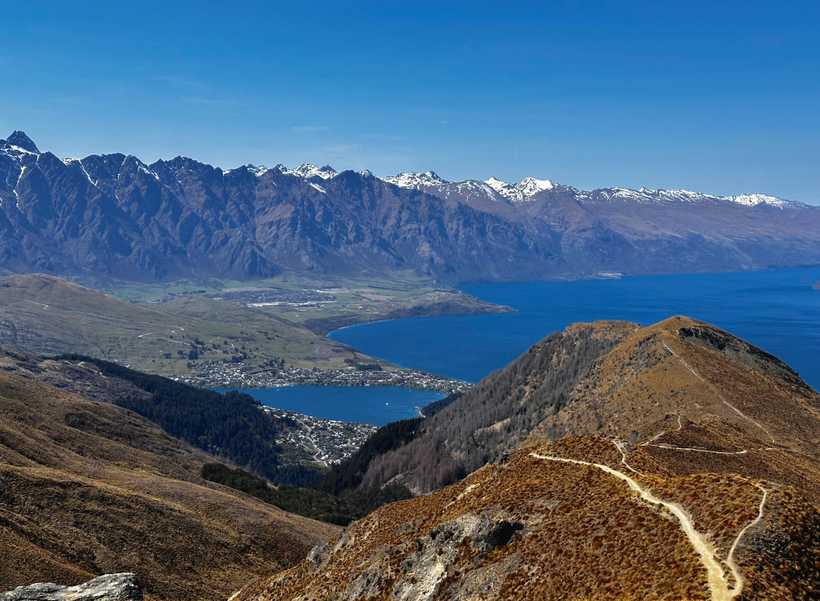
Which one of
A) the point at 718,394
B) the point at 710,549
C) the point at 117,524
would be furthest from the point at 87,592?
the point at 718,394

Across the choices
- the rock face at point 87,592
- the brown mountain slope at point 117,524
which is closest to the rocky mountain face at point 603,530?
the rock face at point 87,592

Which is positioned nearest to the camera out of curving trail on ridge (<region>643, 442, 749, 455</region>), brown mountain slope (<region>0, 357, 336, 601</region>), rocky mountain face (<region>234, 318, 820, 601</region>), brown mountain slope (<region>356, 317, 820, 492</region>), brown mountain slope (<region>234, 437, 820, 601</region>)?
brown mountain slope (<region>234, 437, 820, 601</region>)

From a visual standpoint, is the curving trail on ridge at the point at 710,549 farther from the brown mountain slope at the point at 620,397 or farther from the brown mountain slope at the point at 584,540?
the brown mountain slope at the point at 620,397

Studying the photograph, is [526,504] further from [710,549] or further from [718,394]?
[718,394]

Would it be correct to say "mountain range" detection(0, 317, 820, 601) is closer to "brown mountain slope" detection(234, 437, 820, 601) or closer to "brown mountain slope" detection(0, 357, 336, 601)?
"brown mountain slope" detection(234, 437, 820, 601)

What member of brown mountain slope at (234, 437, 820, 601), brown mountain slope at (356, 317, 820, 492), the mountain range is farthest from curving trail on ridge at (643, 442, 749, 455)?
brown mountain slope at (234, 437, 820, 601)

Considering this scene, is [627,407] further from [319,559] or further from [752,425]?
[319,559]
